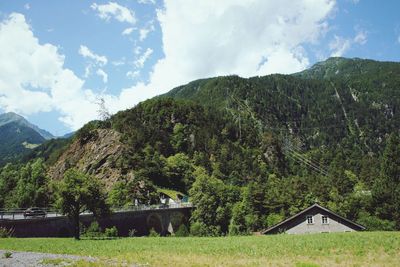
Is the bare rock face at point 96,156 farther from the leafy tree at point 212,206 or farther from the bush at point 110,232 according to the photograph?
the bush at point 110,232

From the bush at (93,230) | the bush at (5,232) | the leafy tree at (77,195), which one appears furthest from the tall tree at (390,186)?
the bush at (5,232)

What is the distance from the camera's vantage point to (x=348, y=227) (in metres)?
61.9

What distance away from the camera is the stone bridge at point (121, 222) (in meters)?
51.9

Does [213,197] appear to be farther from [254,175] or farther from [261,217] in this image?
[254,175]

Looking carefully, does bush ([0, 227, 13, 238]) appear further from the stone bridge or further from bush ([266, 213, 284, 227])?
bush ([266, 213, 284, 227])

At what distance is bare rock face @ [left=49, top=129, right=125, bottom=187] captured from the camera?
119m

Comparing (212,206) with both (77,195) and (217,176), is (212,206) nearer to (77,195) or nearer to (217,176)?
(77,195)

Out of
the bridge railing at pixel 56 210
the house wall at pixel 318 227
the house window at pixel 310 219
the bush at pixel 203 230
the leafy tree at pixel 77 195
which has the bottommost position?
the bush at pixel 203 230

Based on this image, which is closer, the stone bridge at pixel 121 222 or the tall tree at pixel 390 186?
the stone bridge at pixel 121 222

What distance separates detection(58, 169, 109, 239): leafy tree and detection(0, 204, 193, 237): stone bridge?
4772 millimetres

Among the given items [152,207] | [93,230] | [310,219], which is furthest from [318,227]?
[152,207]

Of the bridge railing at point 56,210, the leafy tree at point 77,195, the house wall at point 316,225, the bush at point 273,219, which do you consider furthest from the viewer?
the bush at point 273,219

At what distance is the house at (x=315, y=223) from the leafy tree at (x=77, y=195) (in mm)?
27496

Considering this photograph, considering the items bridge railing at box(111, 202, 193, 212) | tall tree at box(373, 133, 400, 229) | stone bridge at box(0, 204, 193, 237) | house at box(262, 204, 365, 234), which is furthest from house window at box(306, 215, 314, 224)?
bridge railing at box(111, 202, 193, 212)
